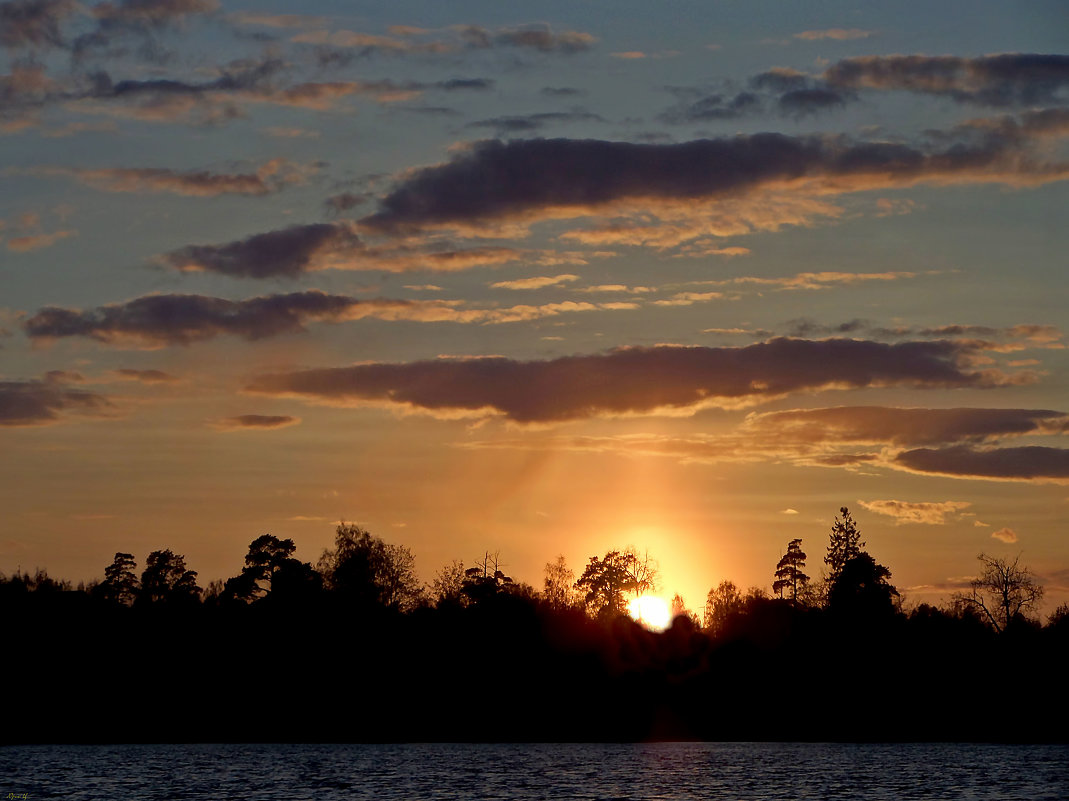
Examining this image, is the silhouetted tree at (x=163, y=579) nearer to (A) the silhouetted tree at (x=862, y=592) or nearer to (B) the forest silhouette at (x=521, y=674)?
(B) the forest silhouette at (x=521, y=674)

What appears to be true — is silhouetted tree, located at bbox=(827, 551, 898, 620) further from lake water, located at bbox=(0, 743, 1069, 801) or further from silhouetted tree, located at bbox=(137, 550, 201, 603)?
silhouetted tree, located at bbox=(137, 550, 201, 603)

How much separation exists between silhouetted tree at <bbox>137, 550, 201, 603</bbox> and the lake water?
130ft

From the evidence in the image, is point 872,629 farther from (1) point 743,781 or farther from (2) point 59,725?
(2) point 59,725

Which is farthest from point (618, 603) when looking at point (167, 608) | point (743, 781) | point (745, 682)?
point (743, 781)

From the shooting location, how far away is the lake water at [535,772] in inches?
3462

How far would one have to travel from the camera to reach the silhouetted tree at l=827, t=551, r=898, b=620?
16875cm

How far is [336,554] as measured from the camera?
599 ft

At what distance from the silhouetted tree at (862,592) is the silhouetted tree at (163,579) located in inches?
3391

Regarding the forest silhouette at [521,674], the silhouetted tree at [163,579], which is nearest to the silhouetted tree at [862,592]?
the forest silhouette at [521,674]

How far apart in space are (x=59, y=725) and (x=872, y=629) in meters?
95.5

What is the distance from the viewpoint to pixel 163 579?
189 metres

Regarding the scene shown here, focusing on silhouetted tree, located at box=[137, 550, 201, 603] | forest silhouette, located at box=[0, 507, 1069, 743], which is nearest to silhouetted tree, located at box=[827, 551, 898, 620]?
forest silhouette, located at box=[0, 507, 1069, 743]

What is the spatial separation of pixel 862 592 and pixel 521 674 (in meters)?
46.1

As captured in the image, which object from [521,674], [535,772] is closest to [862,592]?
[521,674]
